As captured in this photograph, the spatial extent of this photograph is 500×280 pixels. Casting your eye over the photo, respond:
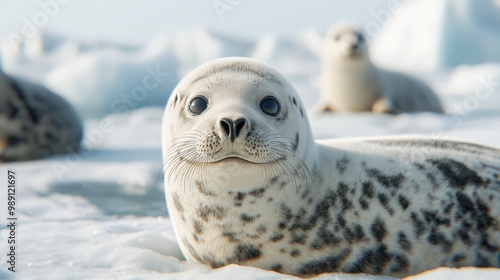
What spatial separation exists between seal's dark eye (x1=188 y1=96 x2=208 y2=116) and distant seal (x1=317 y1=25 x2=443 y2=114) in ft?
16.0

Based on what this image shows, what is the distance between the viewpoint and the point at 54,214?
311cm

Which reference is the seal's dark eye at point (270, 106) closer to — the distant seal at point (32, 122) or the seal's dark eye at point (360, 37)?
the distant seal at point (32, 122)

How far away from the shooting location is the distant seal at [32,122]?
16.7 feet

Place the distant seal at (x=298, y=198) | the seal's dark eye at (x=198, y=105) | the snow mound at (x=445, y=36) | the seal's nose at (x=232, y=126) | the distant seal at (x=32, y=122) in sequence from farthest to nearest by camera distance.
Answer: the snow mound at (x=445, y=36), the distant seal at (x=32, y=122), the seal's dark eye at (x=198, y=105), the distant seal at (x=298, y=198), the seal's nose at (x=232, y=126)

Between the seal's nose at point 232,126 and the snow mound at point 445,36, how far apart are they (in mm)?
15173

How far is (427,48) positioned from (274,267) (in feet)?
52.2

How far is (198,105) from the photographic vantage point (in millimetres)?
1923

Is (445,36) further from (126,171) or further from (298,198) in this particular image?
(298,198)

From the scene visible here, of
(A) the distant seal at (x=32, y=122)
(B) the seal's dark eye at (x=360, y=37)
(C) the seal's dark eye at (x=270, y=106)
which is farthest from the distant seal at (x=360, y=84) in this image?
(C) the seal's dark eye at (x=270, y=106)

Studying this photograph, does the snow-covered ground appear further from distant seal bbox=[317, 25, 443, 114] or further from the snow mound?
distant seal bbox=[317, 25, 443, 114]

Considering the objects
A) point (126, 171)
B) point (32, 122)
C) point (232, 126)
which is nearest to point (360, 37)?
point (126, 171)

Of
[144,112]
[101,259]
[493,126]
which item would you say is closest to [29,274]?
[101,259]

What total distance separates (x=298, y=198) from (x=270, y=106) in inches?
11.7

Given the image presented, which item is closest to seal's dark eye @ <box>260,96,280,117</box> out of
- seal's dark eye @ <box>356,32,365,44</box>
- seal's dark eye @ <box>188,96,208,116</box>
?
seal's dark eye @ <box>188,96,208,116</box>
